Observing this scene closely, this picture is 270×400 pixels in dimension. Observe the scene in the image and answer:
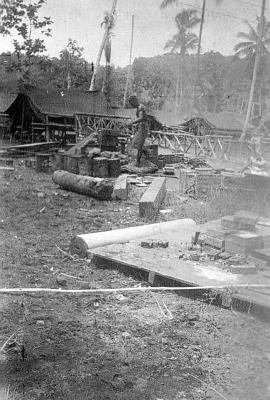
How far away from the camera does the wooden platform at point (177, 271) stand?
4.17m

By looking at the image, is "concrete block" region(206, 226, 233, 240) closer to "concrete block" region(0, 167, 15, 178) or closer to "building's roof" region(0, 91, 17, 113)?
"concrete block" region(0, 167, 15, 178)

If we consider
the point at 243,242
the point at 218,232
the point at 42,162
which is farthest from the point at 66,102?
the point at 243,242

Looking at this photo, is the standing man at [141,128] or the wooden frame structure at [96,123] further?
the wooden frame structure at [96,123]

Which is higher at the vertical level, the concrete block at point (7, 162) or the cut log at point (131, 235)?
the cut log at point (131, 235)

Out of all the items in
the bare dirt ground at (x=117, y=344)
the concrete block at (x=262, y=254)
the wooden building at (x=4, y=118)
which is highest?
the wooden building at (x=4, y=118)

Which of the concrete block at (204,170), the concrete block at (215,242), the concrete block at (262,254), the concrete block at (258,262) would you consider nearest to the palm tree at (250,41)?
the concrete block at (215,242)

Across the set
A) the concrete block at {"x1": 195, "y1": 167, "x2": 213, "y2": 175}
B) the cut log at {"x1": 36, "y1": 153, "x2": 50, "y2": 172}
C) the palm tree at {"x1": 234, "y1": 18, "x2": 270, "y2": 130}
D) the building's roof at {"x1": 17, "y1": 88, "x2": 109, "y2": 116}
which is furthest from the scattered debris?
the building's roof at {"x1": 17, "y1": 88, "x2": 109, "y2": 116}

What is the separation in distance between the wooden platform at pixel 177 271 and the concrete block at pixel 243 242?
0.41m

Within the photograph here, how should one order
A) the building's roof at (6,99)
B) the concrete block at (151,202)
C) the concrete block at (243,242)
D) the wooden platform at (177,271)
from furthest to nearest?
the building's roof at (6,99)
the concrete block at (151,202)
the concrete block at (243,242)
the wooden platform at (177,271)

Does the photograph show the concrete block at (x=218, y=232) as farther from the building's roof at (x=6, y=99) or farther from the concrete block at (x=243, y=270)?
the building's roof at (x=6, y=99)

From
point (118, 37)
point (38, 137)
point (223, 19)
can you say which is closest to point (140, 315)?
point (223, 19)

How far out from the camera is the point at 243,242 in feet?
17.5

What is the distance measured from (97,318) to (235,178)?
6753 millimetres

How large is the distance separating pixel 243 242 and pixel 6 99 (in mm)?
23716
